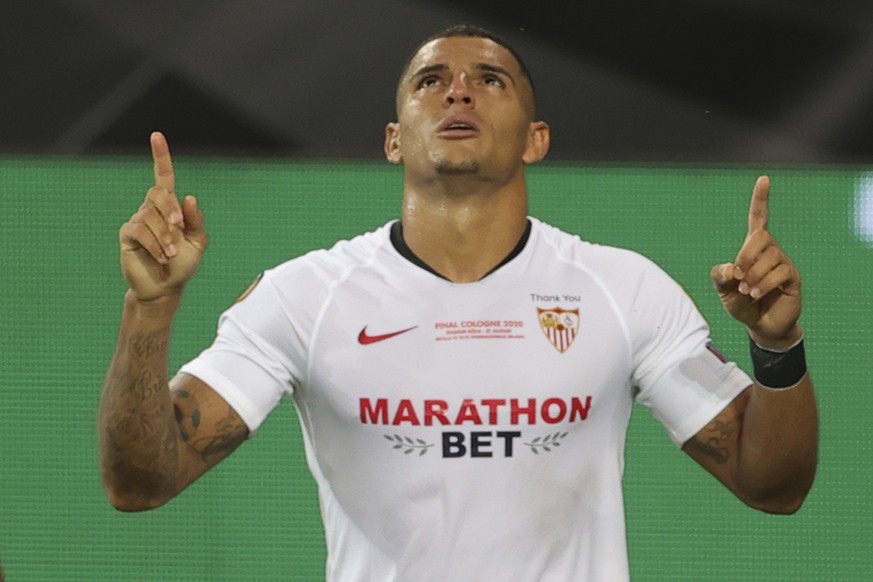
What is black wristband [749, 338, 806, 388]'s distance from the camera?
1.72 metres

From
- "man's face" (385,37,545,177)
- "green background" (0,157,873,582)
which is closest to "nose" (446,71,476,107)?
"man's face" (385,37,545,177)

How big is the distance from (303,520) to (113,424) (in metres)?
1.14

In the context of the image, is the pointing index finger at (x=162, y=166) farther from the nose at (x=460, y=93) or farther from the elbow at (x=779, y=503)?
the elbow at (x=779, y=503)

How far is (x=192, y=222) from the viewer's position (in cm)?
161

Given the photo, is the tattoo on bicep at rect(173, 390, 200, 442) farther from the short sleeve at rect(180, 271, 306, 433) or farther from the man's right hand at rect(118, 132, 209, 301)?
the man's right hand at rect(118, 132, 209, 301)

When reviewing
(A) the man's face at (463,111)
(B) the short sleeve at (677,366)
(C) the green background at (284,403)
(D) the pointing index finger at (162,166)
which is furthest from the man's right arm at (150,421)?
(C) the green background at (284,403)

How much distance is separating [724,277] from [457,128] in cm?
42

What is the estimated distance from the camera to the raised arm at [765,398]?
63.8 inches

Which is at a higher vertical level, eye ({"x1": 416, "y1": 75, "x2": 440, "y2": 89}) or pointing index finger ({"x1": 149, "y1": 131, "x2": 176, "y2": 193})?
eye ({"x1": 416, "y1": 75, "x2": 440, "y2": 89})

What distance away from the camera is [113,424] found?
1.66 metres

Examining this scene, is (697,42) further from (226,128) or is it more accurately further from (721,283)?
(721,283)

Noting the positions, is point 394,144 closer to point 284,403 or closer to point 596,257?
point 596,257

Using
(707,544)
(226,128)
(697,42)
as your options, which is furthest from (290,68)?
(707,544)

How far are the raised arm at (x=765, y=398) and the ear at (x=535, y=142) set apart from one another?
379mm
